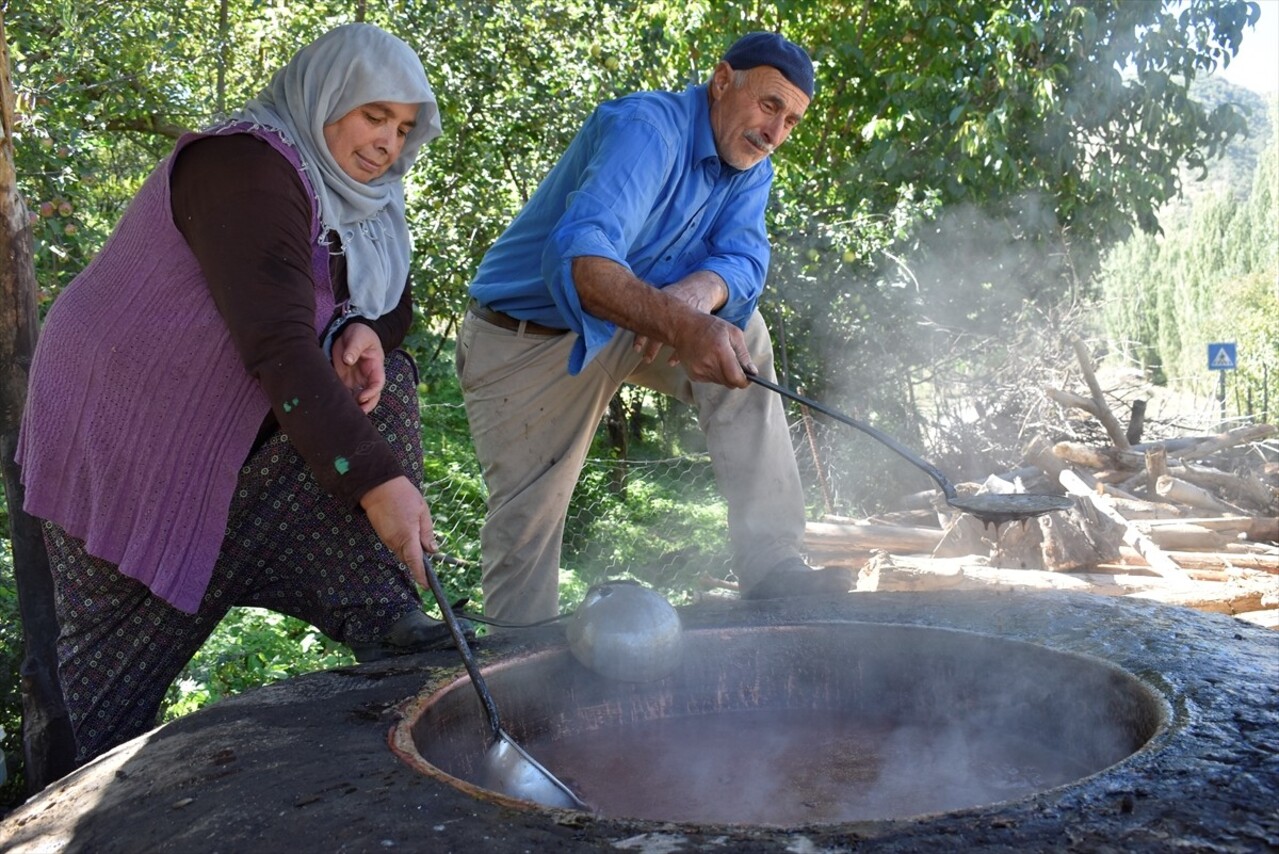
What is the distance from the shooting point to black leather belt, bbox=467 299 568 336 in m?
3.44

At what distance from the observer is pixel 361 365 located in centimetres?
263

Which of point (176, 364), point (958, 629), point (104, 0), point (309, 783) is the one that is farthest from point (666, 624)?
point (104, 0)

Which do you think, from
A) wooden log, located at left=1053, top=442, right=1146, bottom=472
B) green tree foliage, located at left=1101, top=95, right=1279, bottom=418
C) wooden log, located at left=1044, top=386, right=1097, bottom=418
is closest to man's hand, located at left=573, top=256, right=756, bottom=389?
wooden log, located at left=1053, top=442, right=1146, bottom=472

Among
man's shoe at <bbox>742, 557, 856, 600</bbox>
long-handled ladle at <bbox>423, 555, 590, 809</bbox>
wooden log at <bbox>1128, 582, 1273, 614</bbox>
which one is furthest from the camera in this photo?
wooden log at <bbox>1128, 582, 1273, 614</bbox>

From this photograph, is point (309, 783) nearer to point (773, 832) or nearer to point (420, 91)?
point (773, 832)

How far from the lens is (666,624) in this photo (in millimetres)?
2424

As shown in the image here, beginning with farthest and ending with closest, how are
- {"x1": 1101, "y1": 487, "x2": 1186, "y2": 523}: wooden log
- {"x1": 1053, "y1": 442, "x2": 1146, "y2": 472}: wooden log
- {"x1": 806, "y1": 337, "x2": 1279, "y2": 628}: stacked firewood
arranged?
{"x1": 1053, "y1": 442, "x2": 1146, "y2": 472}: wooden log → {"x1": 1101, "y1": 487, "x2": 1186, "y2": 523}: wooden log → {"x1": 806, "y1": 337, "x2": 1279, "y2": 628}: stacked firewood

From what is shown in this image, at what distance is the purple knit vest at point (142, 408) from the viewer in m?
2.33

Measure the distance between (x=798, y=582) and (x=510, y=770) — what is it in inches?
54.5

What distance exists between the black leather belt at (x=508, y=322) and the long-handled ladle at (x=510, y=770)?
144cm

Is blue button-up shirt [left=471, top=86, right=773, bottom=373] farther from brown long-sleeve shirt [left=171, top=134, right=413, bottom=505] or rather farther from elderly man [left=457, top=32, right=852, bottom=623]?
brown long-sleeve shirt [left=171, top=134, right=413, bottom=505]

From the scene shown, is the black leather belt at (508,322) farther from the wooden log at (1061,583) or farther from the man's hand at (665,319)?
the wooden log at (1061,583)

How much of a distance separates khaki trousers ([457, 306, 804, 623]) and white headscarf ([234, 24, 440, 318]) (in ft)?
2.76

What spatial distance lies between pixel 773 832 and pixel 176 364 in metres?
1.59
